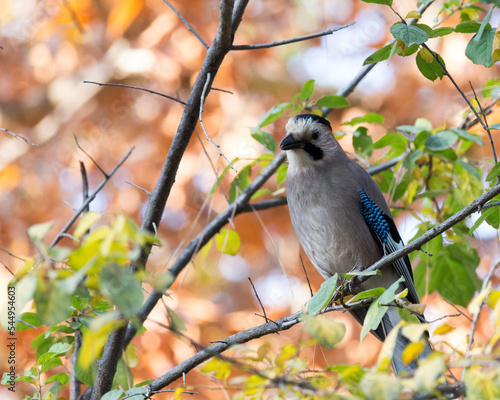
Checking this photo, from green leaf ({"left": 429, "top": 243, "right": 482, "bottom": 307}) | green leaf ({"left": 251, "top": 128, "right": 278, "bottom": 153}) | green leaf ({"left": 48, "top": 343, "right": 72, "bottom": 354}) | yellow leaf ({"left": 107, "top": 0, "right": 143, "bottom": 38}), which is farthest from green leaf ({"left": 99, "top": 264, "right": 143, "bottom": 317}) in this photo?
yellow leaf ({"left": 107, "top": 0, "right": 143, "bottom": 38})

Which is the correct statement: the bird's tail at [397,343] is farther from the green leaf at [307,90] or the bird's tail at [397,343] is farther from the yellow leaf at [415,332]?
the yellow leaf at [415,332]

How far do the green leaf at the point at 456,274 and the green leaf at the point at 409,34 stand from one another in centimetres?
81

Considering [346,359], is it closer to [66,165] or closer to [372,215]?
[372,215]

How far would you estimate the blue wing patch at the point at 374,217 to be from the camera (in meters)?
1.94

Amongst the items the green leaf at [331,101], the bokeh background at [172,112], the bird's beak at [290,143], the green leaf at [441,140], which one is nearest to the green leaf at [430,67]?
the green leaf at [441,140]

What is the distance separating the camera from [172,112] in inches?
120

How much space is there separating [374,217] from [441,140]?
43cm

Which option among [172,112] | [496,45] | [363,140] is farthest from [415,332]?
[172,112]

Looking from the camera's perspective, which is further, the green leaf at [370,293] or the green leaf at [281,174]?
the green leaf at [281,174]

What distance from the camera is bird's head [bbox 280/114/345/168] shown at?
197cm

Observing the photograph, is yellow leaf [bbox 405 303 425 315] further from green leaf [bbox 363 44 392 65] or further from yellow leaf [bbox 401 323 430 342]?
green leaf [bbox 363 44 392 65]

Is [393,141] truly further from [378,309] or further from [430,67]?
[378,309]

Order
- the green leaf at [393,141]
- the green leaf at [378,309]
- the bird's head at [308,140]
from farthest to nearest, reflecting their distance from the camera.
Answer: the bird's head at [308,140]
the green leaf at [393,141]
the green leaf at [378,309]

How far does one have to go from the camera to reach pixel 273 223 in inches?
125
